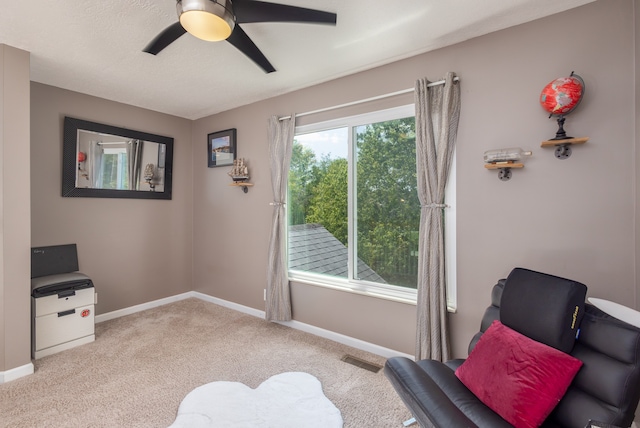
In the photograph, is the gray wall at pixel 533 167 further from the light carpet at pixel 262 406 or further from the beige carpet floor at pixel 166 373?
the light carpet at pixel 262 406

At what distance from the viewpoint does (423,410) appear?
1.25 m

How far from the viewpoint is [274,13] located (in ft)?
5.15

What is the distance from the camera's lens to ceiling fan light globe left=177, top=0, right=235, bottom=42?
139cm

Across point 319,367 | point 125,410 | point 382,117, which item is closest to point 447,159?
point 382,117

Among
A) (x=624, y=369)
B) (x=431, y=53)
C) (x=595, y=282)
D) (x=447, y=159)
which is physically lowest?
(x=624, y=369)

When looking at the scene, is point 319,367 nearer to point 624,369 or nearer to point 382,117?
point 624,369

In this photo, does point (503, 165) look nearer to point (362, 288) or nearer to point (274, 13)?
point (362, 288)

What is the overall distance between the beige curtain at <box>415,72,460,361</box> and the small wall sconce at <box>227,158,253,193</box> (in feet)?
6.85

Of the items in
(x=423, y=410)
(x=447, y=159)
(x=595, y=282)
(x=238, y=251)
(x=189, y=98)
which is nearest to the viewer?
(x=423, y=410)

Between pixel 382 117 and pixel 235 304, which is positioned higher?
pixel 382 117

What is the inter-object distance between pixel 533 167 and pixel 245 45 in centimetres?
207

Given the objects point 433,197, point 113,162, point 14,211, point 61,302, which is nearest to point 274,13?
point 433,197

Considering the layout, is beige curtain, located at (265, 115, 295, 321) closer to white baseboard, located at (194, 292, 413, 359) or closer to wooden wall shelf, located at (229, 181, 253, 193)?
white baseboard, located at (194, 292, 413, 359)

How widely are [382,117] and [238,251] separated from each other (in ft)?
7.89
